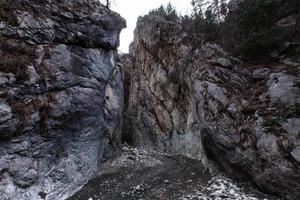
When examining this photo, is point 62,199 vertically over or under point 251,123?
under

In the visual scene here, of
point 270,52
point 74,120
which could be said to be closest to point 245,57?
point 270,52

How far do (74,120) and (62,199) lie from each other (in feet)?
12.4

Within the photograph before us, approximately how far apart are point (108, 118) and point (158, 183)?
573 cm

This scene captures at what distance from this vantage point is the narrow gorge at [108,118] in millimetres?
11164

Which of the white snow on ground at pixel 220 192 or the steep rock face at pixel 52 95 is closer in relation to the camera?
the white snow on ground at pixel 220 192

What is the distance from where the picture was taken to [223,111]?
1382 centimetres

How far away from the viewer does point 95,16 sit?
653 inches

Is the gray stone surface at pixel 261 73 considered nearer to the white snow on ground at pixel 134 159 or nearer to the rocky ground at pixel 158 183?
the rocky ground at pixel 158 183

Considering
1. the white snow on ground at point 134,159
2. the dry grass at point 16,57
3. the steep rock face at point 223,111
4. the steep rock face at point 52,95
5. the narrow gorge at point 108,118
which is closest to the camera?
the steep rock face at point 223,111

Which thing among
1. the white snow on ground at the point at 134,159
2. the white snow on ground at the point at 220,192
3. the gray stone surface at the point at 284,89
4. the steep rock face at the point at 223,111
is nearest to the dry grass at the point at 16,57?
the white snow on ground at the point at 134,159

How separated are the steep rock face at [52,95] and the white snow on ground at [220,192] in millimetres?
5667

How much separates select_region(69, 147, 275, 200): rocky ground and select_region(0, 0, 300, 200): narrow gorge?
52 millimetres

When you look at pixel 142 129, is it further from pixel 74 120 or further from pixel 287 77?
pixel 287 77

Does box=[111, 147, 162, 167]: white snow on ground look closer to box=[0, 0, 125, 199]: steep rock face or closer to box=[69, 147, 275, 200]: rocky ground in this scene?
box=[69, 147, 275, 200]: rocky ground
